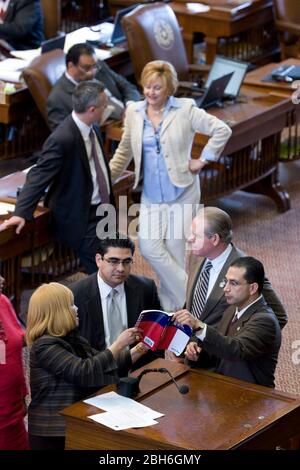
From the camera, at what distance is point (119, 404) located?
4270 millimetres

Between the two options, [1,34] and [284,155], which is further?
[1,34]

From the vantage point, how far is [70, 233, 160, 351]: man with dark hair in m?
5.00

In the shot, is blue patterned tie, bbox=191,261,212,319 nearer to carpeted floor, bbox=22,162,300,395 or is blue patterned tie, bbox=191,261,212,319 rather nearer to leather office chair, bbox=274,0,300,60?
carpeted floor, bbox=22,162,300,395

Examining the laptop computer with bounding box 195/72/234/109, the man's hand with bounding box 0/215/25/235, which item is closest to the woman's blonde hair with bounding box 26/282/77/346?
the man's hand with bounding box 0/215/25/235

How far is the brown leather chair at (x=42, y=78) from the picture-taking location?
24.7 feet

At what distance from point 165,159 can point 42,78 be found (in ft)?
4.80

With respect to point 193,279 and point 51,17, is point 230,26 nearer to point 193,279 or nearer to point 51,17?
point 51,17

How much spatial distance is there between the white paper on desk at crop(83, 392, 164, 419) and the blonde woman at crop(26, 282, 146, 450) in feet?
0.33

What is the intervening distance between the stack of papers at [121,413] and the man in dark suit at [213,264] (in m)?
0.69

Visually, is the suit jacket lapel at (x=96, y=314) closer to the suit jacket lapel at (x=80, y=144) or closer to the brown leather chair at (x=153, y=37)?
the suit jacket lapel at (x=80, y=144)

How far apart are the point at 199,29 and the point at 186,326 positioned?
5.56 m

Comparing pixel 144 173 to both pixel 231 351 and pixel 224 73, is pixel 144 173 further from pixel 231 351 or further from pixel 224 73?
pixel 231 351

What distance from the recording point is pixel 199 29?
31.6 ft
